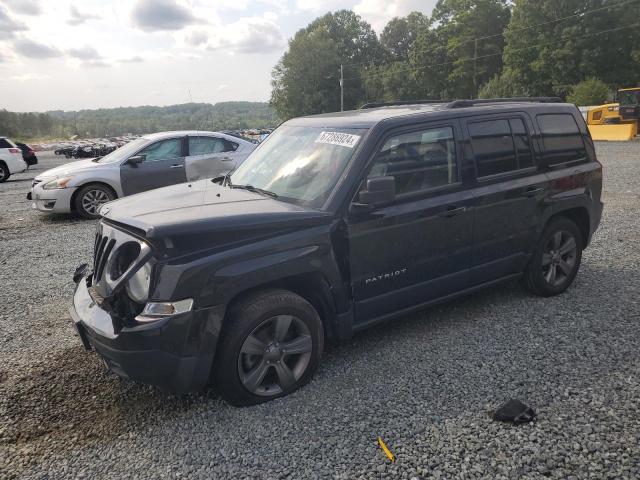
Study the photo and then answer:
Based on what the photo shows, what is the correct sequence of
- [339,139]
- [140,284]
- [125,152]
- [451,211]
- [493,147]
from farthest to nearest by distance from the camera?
[125,152], [493,147], [451,211], [339,139], [140,284]

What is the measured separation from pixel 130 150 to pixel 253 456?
843 cm

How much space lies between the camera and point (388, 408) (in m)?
3.14

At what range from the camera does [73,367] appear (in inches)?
149

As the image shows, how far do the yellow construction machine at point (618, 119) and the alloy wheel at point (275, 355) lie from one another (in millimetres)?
25740

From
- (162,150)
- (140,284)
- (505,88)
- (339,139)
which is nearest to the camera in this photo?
(140,284)

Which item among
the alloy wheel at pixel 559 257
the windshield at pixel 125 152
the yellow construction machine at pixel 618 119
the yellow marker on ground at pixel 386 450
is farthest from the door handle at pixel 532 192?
the yellow construction machine at pixel 618 119

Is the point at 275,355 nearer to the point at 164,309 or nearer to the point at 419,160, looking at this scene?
the point at 164,309

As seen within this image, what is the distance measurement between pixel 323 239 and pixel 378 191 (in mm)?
484

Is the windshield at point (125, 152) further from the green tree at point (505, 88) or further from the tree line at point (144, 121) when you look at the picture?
the green tree at point (505, 88)

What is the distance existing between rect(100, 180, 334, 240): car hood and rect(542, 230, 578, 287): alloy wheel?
8.51 ft

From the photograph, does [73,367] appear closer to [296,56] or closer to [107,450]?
[107,450]

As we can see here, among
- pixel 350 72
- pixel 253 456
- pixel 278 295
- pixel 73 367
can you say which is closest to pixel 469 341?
pixel 278 295

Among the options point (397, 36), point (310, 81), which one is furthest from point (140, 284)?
point (397, 36)

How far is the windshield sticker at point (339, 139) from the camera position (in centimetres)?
365
